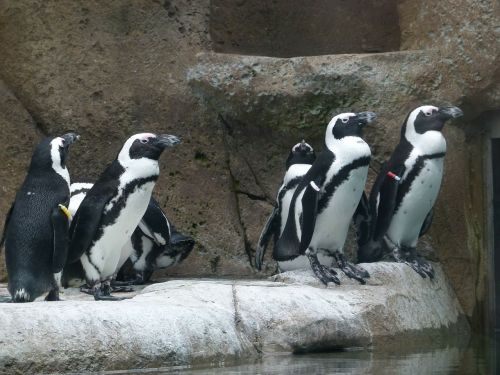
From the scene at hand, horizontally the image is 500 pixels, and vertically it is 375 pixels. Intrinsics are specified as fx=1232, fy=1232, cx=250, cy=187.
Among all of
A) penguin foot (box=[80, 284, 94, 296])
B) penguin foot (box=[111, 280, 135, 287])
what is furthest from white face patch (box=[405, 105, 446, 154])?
penguin foot (box=[80, 284, 94, 296])

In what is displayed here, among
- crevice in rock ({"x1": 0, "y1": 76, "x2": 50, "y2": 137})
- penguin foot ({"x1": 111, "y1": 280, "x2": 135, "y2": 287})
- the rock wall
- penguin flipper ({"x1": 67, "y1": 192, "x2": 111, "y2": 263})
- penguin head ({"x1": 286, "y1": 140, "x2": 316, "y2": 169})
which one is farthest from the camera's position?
crevice in rock ({"x1": 0, "y1": 76, "x2": 50, "y2": 137})

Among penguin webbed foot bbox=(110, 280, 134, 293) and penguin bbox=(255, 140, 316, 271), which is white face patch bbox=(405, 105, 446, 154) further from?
penguin webbed foot bbox=(110, 280, 134, 293)

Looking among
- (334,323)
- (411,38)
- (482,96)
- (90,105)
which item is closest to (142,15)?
(90,105)

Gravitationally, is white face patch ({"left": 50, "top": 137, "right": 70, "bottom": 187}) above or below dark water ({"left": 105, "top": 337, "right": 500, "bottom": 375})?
above

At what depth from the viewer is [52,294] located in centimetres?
733

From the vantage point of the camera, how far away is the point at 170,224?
8.93 m

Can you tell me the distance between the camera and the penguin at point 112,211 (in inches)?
302

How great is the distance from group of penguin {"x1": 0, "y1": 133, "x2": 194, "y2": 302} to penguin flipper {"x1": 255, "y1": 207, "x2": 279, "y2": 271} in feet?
2.63

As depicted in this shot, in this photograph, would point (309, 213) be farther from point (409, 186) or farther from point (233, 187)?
point (233, 187)

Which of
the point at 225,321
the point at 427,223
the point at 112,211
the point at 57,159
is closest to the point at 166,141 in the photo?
the point at 112,211

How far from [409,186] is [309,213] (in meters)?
0.98

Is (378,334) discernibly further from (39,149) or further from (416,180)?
(39,149)

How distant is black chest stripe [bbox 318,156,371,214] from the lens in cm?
812

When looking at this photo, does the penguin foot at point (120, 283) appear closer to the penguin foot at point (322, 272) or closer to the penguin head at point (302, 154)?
the penguin foot at point (322, 272)
